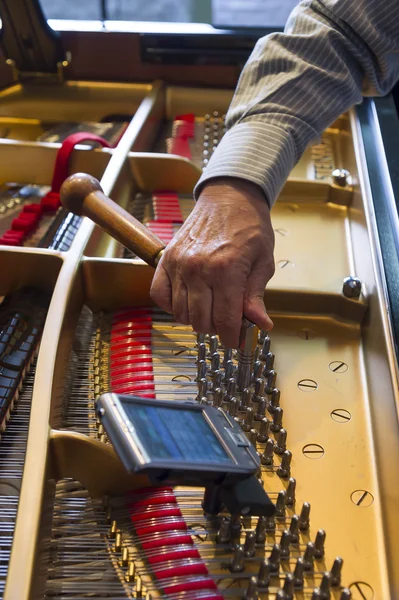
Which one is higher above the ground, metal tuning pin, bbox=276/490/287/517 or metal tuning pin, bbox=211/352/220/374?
metal tuning pin, bbox=211/352/220/374

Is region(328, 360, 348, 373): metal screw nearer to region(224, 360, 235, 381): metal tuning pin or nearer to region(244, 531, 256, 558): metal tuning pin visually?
region(224, 360, 235, 381): metal tuning pin

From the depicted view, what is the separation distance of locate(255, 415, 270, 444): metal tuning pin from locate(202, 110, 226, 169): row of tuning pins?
1.22m

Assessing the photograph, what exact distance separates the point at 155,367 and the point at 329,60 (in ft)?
2.88

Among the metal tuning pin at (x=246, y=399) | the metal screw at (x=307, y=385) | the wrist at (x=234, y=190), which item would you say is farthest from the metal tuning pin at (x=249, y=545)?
the wrist at (x=234, y=190)

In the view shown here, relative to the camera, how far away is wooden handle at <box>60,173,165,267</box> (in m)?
1.54

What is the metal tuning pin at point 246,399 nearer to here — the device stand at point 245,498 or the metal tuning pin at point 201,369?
the metal tuning pin at point 201,369

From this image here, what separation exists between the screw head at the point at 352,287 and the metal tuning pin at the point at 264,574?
0.77 metres

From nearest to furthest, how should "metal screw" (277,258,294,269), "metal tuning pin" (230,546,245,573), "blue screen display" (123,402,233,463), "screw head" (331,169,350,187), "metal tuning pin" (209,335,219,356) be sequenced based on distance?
"blue screen display" (123,402,233,463) < "metal tuning pin" (230,546,245,573) < "metal tuning pin" (209,335,219,356) < "metal screw" (277,258,294,269) < "screw head" (331,169,350,187)

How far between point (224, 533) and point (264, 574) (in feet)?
0.35

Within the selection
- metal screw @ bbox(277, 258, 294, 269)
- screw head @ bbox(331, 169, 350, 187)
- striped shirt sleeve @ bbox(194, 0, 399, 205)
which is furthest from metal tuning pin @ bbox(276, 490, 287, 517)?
screw head @ bbox(331, 169, 350, 187)

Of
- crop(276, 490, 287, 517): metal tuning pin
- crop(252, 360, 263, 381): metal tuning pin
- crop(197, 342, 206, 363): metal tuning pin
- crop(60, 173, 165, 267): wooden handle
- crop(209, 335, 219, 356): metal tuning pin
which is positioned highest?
crop(60, 173, 165, 267): wooden handle

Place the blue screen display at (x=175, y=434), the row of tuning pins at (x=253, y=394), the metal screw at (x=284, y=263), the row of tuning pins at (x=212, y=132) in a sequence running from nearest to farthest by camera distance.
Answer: the blue screen display at (x=175, y=434), the row of tuning pins at (x=253, y=394), the metal screw at (x=284, y=263), the row of tuning pins at (x=212, y=132)

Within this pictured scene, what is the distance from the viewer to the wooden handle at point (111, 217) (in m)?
1.54

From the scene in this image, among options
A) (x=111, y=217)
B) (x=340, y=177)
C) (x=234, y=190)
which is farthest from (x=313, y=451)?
(x=340, y=177)
